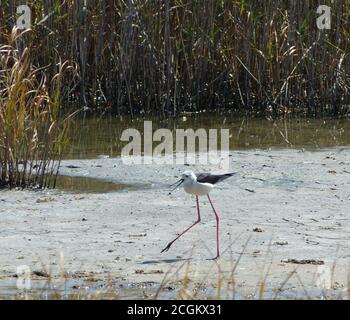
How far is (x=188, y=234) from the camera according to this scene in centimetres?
795

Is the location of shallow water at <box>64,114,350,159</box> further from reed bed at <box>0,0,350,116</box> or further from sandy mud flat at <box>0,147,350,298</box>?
sandy mud flat at <box>0,147,350,298</box>

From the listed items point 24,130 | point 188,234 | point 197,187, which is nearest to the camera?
point 197,187

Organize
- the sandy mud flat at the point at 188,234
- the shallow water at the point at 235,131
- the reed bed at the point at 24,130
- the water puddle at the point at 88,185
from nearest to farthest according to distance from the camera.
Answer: the sandy mud flat at the point at 188,234 → the reed bed at the point at 24,130 → the water puddle at the point at 88,185 → the shallow water at the point at 235,131

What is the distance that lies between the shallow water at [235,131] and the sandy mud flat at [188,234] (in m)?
1.21

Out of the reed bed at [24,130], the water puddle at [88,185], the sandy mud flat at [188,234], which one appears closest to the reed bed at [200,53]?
the sandy mud flat at [188,234]

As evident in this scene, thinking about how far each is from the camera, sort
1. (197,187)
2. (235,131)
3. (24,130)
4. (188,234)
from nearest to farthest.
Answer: (197,187) → (188,234) → (24,130) → (235,131)

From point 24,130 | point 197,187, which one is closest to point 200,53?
point 24,130

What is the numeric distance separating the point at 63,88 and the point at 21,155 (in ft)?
15.1

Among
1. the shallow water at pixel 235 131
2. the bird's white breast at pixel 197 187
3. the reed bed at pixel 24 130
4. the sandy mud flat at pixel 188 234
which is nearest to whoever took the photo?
the sandy mud flat at pixel 188 234

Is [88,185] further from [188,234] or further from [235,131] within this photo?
[235,131]

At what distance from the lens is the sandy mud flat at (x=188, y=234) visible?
6.73 metres

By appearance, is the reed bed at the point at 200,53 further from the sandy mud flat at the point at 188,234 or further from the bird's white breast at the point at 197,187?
the bird's white breast at the point at 197,187

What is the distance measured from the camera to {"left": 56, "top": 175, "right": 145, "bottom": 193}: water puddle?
31.6 feet

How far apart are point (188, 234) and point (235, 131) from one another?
532cm
